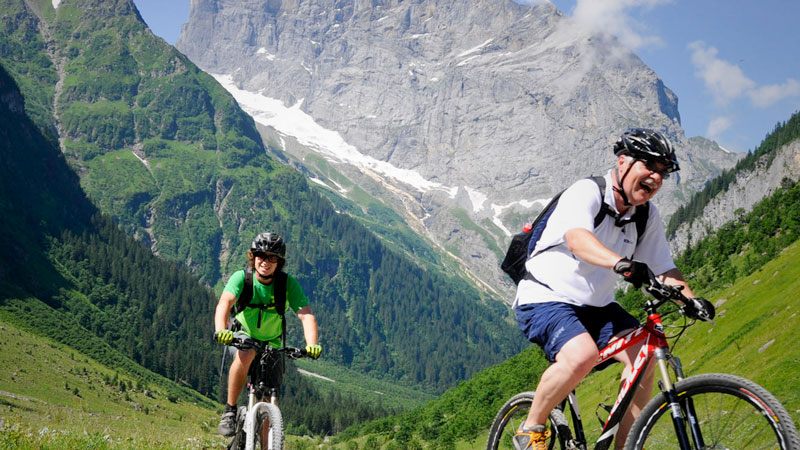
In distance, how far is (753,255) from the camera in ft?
164

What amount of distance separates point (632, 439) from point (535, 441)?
4.18ft

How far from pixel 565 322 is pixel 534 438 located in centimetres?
147

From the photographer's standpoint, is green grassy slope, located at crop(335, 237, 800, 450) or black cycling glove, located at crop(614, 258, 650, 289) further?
green grassy slope, located at crop(335, 237, 800, 450)

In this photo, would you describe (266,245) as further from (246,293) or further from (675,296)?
(675,296)

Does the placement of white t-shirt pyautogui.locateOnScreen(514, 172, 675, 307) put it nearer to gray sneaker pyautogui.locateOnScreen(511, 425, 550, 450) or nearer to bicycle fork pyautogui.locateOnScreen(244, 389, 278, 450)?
gray sneaker pyautogui.locateOnScreen(511, 425, 550, 450)

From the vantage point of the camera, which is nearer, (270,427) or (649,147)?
(649,147)

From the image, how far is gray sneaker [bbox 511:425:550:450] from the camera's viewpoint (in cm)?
691

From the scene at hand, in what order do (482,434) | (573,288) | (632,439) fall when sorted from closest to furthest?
(632,439)
(573,288)
(482,434)

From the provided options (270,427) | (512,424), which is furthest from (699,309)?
(270,427)

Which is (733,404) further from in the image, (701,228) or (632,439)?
(701,228)

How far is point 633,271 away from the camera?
5746 millimetres

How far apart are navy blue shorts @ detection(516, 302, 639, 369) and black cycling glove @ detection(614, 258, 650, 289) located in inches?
30.6

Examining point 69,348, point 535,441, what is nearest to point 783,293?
point 535,441

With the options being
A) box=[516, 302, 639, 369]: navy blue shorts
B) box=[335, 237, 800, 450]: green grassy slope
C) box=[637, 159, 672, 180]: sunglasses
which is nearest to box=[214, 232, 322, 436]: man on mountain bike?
box=[516, 302, 639, 369]: navy blue shorts
